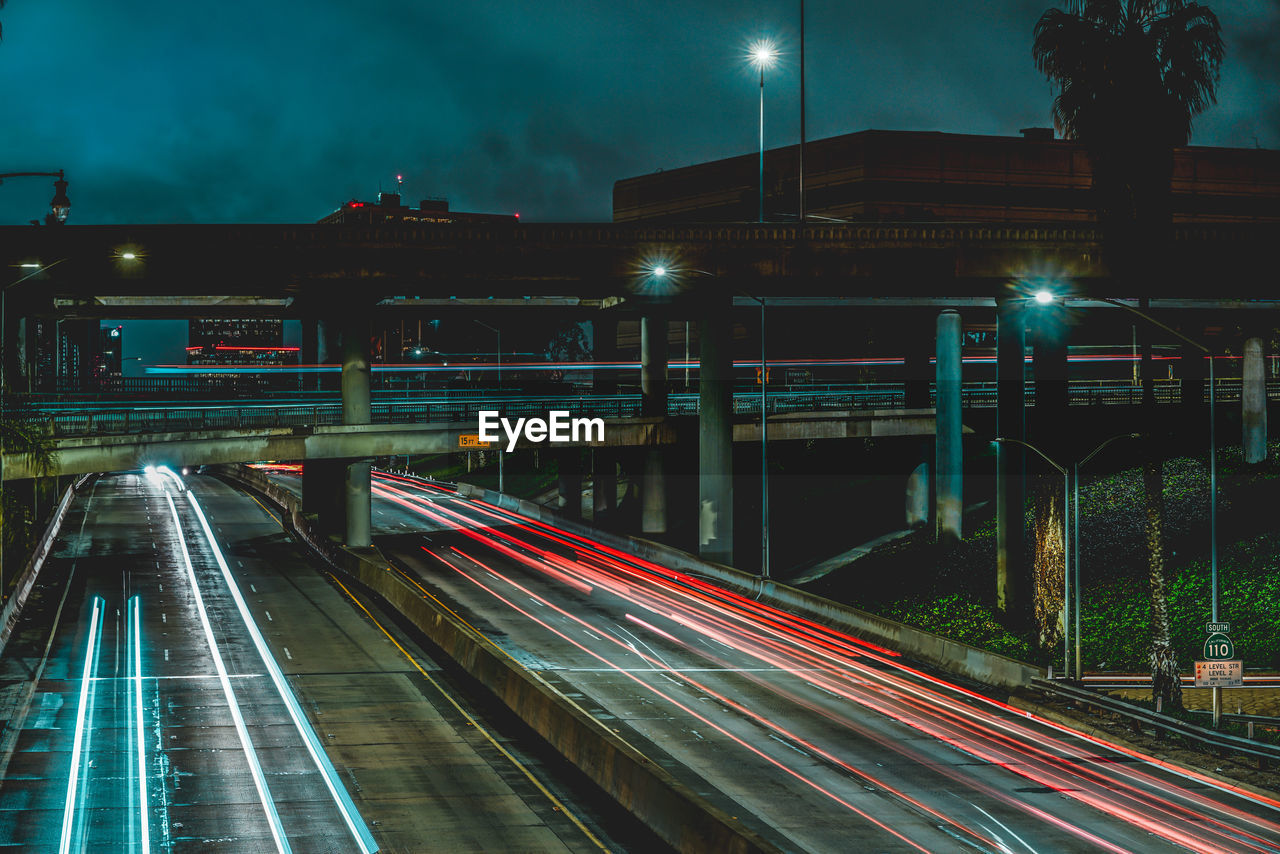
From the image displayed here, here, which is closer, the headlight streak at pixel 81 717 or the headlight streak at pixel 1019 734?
the headlight streak at pixel 81 717

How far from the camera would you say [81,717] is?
30.7m

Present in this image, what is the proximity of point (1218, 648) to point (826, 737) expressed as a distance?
29.2 feet

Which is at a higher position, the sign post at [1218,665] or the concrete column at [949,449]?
the concrete column at [949,449]

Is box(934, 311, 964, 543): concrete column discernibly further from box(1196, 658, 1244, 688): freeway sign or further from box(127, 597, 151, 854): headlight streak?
box(127, 597, 151, 854): headlight streak

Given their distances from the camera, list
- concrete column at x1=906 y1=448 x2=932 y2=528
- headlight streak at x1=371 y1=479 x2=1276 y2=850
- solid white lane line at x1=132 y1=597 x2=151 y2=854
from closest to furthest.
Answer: solid white lane line at x1=132 y1=597 x2=151 y2=854 → headlight streak at x1=371 y1=479 x2=1276 y2=850 → concrete column at x1=906 y1=448 x2=932 y2=528

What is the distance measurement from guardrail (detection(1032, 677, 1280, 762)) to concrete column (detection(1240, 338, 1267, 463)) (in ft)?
124

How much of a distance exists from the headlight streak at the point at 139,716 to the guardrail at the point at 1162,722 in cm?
2160

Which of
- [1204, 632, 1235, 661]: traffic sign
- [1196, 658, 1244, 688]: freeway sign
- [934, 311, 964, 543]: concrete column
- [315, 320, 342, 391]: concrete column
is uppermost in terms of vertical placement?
[315, 320, 342, 391]: concrete column

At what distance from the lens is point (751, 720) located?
30.6 metres

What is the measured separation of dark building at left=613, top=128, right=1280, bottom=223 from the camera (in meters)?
114

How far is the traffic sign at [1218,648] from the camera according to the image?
27.4 metres

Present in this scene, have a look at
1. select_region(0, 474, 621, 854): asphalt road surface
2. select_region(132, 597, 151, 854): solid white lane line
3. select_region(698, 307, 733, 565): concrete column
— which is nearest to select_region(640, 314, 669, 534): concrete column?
select_region(698, 307, 733, 565): concrete column

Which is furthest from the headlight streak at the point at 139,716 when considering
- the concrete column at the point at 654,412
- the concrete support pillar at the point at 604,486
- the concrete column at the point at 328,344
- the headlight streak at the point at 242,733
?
the concrete column at the point at 328,344

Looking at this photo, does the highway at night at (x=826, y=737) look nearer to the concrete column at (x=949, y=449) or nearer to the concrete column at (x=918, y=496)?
the concrete column at (x=949, y=449)
